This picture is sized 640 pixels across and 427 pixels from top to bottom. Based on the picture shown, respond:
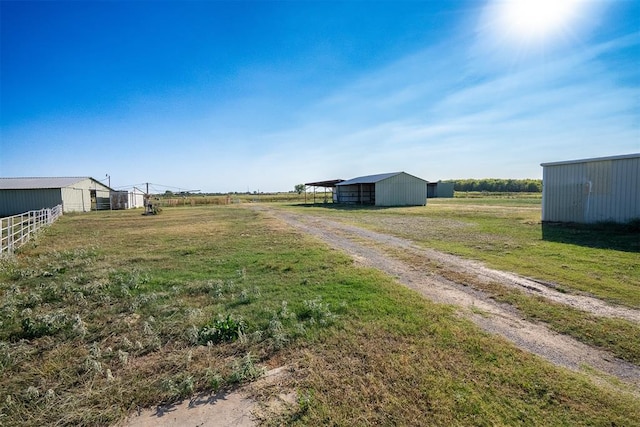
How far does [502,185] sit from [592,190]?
3271 inches

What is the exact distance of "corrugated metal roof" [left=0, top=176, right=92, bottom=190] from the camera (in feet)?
100.0

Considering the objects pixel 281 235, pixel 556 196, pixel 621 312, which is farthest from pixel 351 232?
pixel 556 196

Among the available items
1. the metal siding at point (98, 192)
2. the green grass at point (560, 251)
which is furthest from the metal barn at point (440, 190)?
the metal siding at point (98, 192)

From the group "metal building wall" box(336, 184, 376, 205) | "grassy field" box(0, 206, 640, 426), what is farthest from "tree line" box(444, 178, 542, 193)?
"grassy field" box(0, 206, 640, 426)

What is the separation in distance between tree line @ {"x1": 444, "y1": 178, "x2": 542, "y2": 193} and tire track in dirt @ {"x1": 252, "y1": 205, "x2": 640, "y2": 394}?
251 feet

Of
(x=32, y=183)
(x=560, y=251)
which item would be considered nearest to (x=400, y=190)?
(x=560, y=251)

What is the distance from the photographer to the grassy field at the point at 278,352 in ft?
8.94

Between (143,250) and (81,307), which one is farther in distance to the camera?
(143,250)

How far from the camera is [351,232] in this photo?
13.5 m

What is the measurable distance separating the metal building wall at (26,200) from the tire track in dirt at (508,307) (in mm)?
34795

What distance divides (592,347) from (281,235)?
10.5 metres

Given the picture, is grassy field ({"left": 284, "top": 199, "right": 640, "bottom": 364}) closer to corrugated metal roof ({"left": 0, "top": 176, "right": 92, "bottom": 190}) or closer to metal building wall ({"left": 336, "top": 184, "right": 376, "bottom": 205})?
metal building wall ({"left": 336, "top": 184, "right": 376, "bottom": 205})

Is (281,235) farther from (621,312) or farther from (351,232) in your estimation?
(621,312)

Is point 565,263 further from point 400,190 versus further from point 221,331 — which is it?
point 400,190
